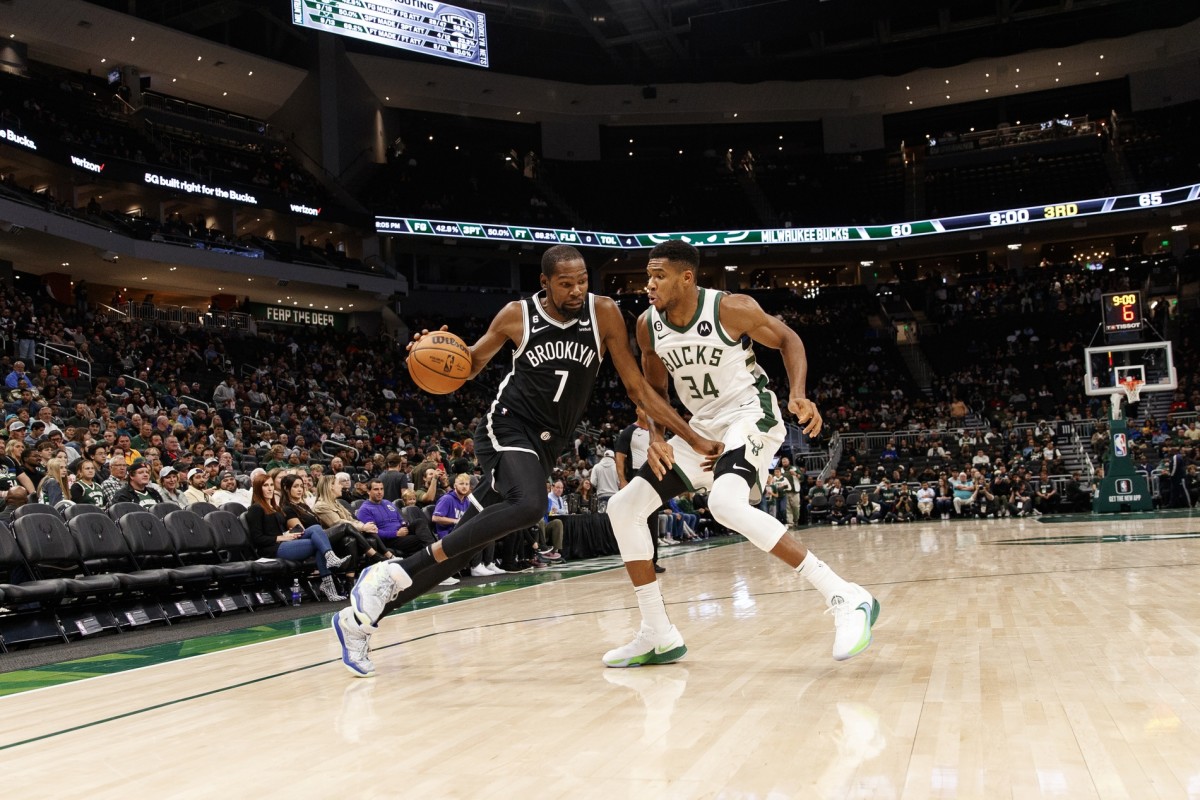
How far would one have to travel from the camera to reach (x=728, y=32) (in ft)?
91.5

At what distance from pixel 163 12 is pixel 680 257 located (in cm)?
2991

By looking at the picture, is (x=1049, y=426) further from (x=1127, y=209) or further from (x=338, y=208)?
(x=338, y=208)

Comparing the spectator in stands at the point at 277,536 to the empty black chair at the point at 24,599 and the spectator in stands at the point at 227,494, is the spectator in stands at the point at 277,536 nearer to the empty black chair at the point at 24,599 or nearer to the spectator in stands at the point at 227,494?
the spectator in stands at the point at 227,494

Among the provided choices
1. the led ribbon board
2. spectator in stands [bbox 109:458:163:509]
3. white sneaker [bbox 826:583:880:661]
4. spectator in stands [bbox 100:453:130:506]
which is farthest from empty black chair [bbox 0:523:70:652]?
the led ribbon board

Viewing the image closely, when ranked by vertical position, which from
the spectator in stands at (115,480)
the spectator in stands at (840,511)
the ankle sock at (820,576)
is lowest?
the spectator in stands at (840,511)

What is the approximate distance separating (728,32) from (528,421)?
2545cm

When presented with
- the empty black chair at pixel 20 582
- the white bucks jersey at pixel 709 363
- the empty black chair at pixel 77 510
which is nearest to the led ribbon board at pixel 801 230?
the empty black chair at pixel 77 510

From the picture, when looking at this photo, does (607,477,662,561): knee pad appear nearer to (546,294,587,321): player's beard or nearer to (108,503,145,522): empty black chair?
(546,294,587,321): player's beard

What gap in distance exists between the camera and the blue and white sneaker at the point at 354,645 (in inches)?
175

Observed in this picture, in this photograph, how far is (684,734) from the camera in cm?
307

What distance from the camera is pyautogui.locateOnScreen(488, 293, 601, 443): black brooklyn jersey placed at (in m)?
4.65

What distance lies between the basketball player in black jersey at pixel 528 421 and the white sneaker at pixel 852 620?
0.84 meters

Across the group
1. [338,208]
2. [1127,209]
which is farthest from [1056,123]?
[338,208]

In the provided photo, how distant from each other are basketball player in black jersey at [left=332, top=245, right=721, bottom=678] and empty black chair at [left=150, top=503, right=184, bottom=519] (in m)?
4.48
